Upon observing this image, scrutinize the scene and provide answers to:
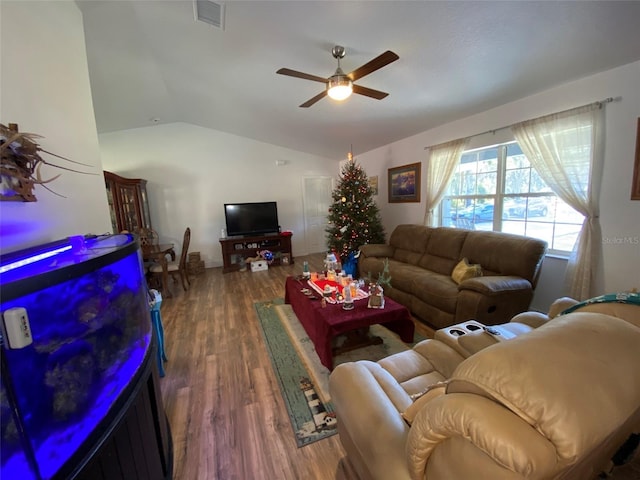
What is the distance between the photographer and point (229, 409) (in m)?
1.80

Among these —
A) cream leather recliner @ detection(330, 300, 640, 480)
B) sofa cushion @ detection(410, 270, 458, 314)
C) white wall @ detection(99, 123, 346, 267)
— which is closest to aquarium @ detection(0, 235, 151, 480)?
cream leather recliner @ detection(330, 300, 640, 480)

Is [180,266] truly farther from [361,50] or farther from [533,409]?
[533,409]

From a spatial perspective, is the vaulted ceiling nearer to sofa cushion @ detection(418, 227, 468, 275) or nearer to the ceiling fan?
the ceiling fan

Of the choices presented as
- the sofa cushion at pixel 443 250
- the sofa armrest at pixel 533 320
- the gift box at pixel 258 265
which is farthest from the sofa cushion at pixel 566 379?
the gift box at pixel 258 265

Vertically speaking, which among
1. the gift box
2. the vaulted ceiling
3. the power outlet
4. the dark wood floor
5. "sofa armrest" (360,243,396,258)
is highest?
the vaulted ceiling

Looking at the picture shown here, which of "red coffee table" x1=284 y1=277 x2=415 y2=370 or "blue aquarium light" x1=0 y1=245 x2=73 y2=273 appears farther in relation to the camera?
"red coffee table" x1=284 y1=277 x2=415 y2=370

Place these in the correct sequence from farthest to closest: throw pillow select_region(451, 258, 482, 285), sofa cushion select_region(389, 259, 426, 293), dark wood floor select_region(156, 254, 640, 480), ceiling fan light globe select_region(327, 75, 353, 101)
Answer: sofa cushion select_region(389, 259, 426, 293)
throw pillow select_region(451, 258, 482, 285)
ceiling fan light globe select_region(327, 75, 353, 101)
dark wood floor select_region(156, 254, 640, 480)

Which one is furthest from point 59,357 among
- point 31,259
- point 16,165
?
point 16,165

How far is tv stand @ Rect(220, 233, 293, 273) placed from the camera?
17.3 ft

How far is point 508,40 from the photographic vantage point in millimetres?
1956

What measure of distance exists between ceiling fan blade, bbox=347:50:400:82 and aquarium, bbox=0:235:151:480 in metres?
1.89

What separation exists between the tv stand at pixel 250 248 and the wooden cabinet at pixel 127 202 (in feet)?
4.66

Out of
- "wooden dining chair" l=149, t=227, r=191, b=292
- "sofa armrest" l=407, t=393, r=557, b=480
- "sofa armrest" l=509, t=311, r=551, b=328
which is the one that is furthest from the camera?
"wooden dining chair" l=149, t=227, r=191, b=292

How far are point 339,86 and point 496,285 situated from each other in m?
2.18
